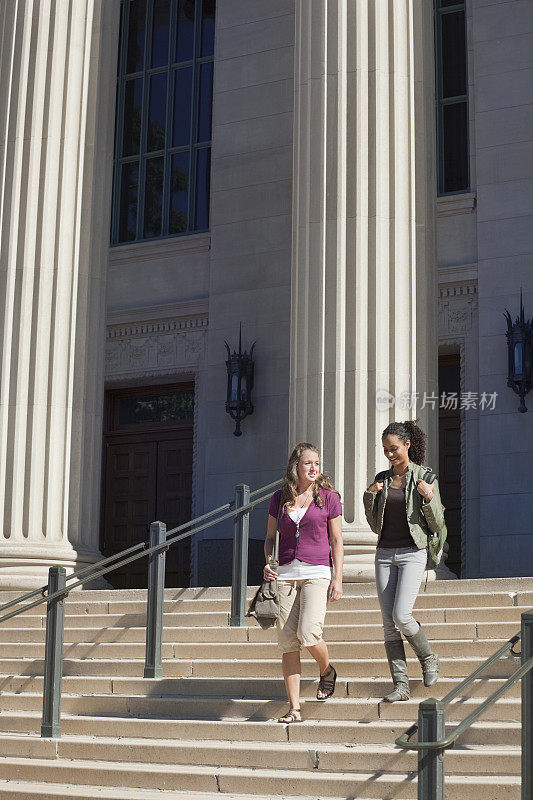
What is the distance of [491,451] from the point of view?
1573 cm

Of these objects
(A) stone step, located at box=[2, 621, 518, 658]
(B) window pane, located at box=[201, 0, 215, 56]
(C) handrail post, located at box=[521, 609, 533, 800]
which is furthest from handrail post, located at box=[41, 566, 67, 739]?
(B) window pane, located at box=[201, 0, 215, 56]

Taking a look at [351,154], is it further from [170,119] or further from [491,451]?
[170,119]

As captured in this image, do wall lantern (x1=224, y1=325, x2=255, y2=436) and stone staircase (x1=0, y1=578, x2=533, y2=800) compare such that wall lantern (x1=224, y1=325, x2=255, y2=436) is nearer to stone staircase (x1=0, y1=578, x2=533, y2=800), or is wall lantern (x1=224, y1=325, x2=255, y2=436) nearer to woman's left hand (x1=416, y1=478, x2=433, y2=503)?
stone staircase (x1=0, y1=578, x2=533, y2=800)

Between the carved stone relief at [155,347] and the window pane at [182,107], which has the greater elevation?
the window pane at [182,107]

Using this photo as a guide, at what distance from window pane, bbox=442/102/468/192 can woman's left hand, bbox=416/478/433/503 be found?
9.61 m

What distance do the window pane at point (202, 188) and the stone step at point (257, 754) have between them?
37.7ft

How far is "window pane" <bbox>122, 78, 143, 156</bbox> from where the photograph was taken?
2008 cm

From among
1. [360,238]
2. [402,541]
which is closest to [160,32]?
[360,238]

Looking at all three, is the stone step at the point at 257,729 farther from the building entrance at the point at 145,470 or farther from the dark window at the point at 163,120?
the dark window at the point at 163,120

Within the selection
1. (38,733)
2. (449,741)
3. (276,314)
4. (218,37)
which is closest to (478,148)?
(276,314)

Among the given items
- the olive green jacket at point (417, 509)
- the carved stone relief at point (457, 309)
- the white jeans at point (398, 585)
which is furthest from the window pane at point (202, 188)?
the white jeans at point (398, 585)

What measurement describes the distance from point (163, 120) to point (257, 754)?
13.9 m

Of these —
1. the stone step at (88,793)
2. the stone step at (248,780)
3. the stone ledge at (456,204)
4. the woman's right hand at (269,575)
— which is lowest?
the stone step at (88,793)

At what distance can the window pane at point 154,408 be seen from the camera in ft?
62.1
